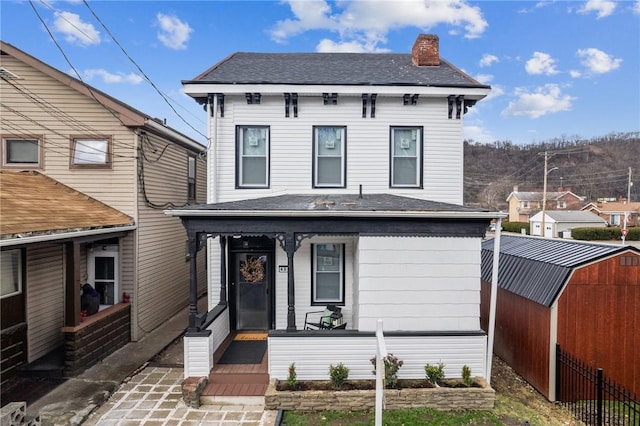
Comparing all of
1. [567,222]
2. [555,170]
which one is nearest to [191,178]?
[567,222]

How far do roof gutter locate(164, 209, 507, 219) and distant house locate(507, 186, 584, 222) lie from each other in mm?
55000

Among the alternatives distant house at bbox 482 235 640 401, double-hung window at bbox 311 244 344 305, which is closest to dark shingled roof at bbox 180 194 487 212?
double-hung window at bbox 311 244 344 305

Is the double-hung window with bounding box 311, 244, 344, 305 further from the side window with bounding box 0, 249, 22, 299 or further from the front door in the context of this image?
the side window with bounding box 0, 249, 22, 299

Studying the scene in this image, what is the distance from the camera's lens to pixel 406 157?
8859 millimetres

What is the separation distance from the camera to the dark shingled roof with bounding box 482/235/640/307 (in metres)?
6.62

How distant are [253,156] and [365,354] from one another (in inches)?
213

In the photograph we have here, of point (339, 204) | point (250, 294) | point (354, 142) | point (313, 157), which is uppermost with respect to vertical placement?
point (354, 142)

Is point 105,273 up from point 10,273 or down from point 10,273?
down

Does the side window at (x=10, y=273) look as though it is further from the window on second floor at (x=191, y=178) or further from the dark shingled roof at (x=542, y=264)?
the dark shingled roof at (x=542, y=264)

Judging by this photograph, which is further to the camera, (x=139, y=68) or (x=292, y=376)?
(x=139, y=68)

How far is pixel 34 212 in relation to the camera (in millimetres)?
6883

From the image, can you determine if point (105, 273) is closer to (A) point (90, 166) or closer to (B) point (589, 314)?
(A) point (90, 166)

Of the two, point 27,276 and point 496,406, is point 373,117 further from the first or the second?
point 27,276

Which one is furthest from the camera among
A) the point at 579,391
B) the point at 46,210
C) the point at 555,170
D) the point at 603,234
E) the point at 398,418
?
the point at 555,170
